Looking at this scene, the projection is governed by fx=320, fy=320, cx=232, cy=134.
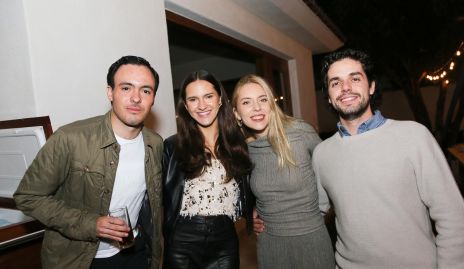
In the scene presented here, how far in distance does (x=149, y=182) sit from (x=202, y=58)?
7496 millimetres

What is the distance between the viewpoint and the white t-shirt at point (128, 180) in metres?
1.88

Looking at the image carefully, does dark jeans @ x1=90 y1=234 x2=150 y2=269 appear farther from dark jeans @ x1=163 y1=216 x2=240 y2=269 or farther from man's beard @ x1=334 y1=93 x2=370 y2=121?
man's beard @ x1=334 y1=93 x2=370 y2=121

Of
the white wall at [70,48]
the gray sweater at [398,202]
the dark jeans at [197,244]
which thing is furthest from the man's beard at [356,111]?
the white wall at [70,48]

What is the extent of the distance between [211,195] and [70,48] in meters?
1.36

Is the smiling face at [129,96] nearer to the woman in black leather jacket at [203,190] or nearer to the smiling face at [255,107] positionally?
the woman in black leather jacket at [203,190]

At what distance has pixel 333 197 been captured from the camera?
6.02 feet

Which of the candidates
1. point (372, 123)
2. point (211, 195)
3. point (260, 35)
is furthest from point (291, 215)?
point (260, 35)

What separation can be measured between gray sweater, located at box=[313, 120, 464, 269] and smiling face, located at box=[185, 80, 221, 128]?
95 centimetres

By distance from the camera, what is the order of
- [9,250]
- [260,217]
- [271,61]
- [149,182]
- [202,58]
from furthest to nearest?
[202,58] < [271,61] < [260,217] < [149,182] < [9,250]

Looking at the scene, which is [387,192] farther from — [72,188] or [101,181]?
[72,188]

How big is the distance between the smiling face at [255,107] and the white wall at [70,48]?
1.02m

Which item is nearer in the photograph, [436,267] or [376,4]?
[436,267]

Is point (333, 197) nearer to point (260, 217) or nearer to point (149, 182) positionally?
point (260, 217)

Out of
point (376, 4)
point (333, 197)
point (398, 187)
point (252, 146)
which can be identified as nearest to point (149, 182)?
point (252, 146)
